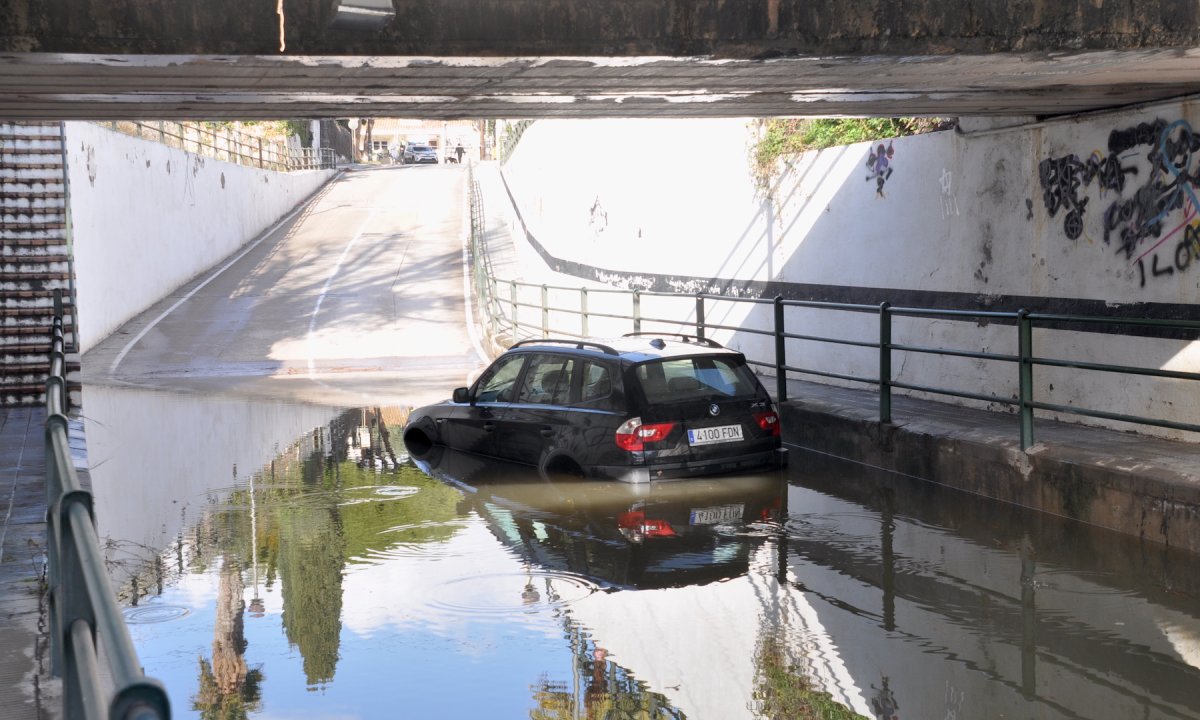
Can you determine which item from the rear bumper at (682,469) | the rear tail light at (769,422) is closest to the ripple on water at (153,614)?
the rear bumper at (682,469)

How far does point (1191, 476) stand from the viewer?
8.96m

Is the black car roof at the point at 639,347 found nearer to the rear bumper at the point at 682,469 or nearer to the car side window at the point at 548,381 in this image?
the car side window at the point at 548,381

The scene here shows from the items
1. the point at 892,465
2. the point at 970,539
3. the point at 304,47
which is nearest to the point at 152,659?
the point at 304,47

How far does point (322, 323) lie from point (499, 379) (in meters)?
15.6

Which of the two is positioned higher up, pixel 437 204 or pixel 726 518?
pixel 437 204

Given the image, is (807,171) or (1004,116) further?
(807,171)

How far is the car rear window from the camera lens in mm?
10883

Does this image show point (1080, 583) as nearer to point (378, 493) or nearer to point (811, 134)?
point (378, 493)

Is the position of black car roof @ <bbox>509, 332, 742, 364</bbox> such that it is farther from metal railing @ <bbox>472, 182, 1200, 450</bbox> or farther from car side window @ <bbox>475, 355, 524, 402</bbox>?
metal railing @ <bbox>472, 182, 1200, 450</bbox>

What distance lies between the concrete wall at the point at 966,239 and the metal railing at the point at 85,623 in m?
9.13

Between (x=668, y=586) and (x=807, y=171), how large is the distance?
1050 cm

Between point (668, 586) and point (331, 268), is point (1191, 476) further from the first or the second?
point (331, 268)

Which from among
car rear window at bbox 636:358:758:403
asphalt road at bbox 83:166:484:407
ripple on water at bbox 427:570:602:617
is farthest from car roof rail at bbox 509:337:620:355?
asphalt road at bbox 83:166:484:407

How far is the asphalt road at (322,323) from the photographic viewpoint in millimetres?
21203
